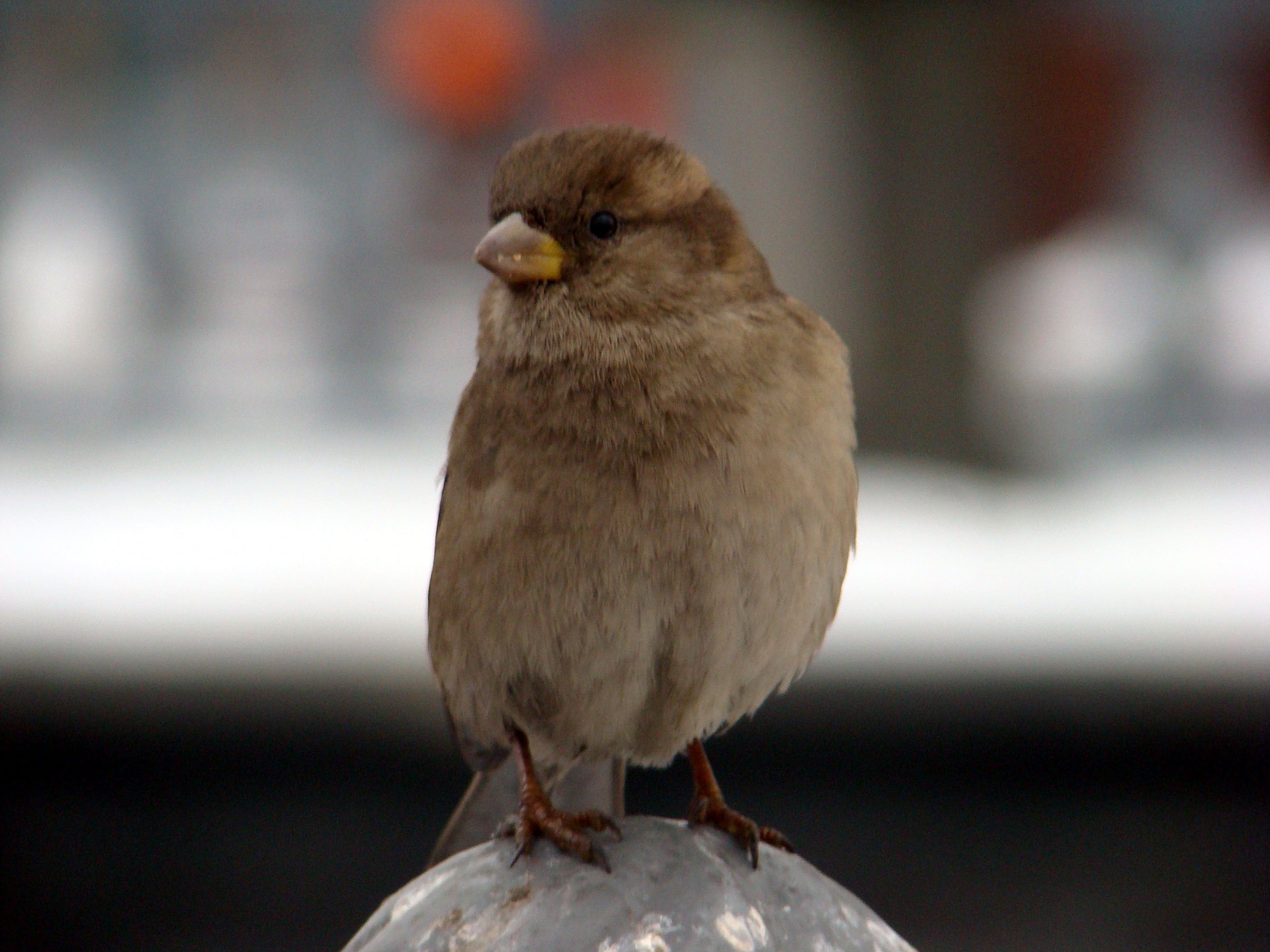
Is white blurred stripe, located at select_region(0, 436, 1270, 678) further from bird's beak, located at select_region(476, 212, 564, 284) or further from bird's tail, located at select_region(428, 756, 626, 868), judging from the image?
bird's beak, located at select_region(476, 212, 564, 284)

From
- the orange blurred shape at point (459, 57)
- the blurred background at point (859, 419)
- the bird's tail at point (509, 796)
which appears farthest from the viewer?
the orange blurred shape at point (459, 57)

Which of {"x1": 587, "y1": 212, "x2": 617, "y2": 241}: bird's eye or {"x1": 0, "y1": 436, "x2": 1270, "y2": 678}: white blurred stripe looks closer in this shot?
{"x1": 587, "y1": 212, "x2": 617, "y2": 241}: bird's eye

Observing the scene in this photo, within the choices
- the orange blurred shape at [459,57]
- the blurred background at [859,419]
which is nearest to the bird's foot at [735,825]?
the blurred background at [859,419]

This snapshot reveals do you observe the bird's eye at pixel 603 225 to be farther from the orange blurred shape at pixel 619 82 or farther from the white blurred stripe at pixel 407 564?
the orange blurred shape at pixel 619 82

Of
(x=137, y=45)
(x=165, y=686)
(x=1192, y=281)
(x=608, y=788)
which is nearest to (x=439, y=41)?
(x=137, y=45)

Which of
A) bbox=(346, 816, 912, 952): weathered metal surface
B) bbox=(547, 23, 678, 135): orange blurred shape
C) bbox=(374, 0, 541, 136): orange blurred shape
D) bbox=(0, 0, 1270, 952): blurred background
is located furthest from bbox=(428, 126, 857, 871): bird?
bbox=(374, 0, 541, 136): orange blurred shape

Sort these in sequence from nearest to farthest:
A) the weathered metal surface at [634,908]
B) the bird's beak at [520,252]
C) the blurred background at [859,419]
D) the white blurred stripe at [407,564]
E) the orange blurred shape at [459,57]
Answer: the weathered metal surface at [634,908], the bird's beak at [520,252], the blurred background at [859,419], the white blurred stripe at [407,564], the orange blurred shape at [459,57]

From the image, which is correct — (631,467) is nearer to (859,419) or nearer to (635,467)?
(635,467)
